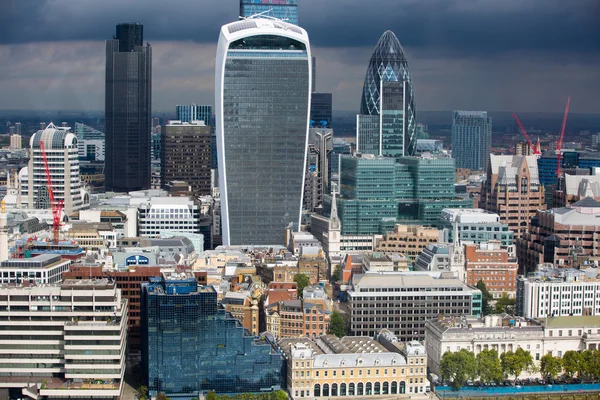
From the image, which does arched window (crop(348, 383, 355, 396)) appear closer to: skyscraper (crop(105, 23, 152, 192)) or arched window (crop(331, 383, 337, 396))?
arched window (crop(331, 383, 337, 396))

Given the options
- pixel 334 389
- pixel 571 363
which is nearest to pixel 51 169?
pixel 334 389

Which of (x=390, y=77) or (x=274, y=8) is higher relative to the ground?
(x=274, y=8)

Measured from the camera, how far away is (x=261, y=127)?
252 feet

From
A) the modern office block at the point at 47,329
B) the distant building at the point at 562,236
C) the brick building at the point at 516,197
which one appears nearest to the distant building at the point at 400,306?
the distant building at the point at 562,236

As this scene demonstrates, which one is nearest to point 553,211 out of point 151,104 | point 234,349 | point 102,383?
point 234,349

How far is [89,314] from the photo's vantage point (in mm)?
46625

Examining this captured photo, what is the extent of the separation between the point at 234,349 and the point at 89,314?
5558mm

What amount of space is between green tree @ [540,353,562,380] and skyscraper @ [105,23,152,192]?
6464 cm

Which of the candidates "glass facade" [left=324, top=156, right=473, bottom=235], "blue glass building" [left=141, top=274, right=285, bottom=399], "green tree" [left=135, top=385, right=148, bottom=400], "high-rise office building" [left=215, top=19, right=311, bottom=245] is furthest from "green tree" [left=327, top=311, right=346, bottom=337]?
"glass facade" [left=324, top=156, right=473, bottom=235]

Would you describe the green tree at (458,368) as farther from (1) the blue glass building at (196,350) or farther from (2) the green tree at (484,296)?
(2) the green tree at (484,296)

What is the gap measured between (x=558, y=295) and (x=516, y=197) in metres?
23.1

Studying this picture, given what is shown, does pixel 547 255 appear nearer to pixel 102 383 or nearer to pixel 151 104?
→ pixel 102 383

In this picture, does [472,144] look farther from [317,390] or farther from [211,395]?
[211,395]

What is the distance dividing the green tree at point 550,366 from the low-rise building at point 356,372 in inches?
201
